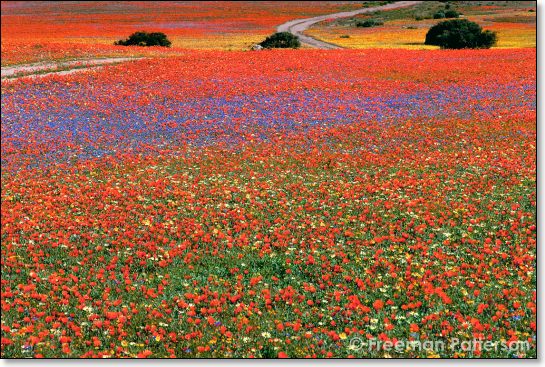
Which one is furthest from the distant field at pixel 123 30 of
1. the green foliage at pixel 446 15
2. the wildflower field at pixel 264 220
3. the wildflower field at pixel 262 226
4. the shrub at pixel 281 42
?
the green foliage at pixel 446 15

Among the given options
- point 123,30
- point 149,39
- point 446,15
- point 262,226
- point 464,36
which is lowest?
point 262,226

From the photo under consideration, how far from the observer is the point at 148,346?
9.62m

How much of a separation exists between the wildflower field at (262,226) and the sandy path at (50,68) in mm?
8671

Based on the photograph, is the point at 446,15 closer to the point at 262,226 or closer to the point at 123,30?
the point at 123,30

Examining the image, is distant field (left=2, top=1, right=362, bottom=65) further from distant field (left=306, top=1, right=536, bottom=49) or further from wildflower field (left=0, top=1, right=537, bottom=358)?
wildflower field (left=0, top=1, right=537, bottom=358)

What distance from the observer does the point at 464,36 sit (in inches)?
2739

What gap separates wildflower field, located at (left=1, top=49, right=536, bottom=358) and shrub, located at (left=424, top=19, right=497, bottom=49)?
39721mm

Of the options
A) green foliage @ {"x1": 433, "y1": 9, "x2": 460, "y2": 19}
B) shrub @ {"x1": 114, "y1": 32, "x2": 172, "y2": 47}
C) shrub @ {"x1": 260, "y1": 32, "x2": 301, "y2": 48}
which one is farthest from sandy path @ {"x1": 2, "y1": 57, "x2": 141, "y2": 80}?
green foliage @ {"x1": 433, "y1": 9, "x2": 460, "y2": 19}

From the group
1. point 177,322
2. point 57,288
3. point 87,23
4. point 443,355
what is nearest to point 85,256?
point 57,288

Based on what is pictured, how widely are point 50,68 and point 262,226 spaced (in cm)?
3254

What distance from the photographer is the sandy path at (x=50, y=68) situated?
1556 inches

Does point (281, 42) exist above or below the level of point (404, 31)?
below

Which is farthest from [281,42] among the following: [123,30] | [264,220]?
[264,220]

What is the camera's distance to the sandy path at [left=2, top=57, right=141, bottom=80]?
39519 mm
